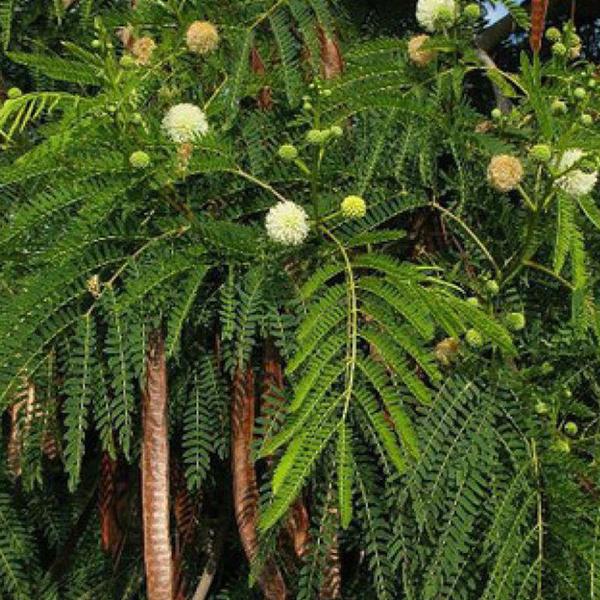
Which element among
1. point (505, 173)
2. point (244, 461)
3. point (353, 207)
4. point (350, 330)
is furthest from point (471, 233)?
point (244, 461)

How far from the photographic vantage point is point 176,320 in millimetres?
1521

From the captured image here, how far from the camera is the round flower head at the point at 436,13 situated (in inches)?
66.1

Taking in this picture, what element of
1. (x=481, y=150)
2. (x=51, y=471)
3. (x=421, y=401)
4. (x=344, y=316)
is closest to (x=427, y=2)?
(x=481, y=150)

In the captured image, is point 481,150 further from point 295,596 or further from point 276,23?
point 295,596

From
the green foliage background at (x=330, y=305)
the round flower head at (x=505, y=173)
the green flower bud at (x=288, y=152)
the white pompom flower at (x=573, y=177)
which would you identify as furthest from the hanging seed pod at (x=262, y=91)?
the white pompom flower at (x=573, y=177)

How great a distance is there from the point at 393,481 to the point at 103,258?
45cm

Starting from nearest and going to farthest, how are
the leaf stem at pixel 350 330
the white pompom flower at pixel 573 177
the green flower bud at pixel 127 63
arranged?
the leaf stem at pixel 350 330 → the white pompom flower at pixel 573 177 → the green flower bud at pixel 127 63

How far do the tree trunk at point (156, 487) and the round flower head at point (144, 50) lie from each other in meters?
0.46

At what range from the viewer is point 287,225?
1535 millimetres

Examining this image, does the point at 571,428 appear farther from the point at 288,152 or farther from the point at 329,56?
the point at 329,56

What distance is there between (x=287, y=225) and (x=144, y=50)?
41 cm

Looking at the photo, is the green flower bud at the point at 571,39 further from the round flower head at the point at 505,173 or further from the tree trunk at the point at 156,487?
the tree trunk at the point at 156,487

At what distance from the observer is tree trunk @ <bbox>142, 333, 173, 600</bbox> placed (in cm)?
161

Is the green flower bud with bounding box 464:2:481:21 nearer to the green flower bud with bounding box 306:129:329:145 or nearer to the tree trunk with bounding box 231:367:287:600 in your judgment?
the green flower bud with bounding box 306:129:329:145
